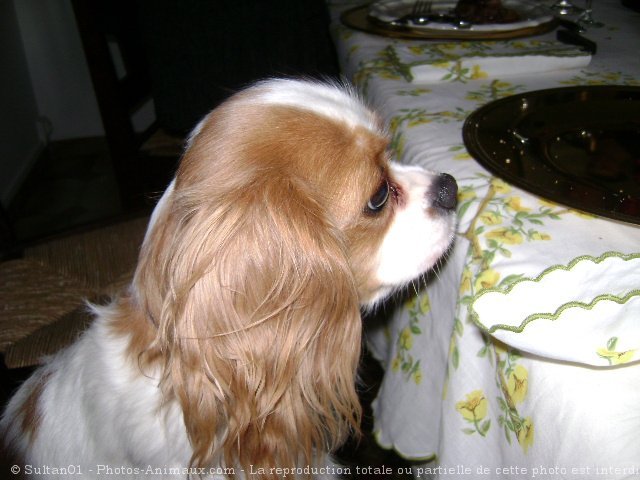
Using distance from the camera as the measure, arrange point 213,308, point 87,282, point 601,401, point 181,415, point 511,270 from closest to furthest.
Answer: point 601,401 < point 511,270 < point 213,308 < point 181,415 < point 87,282

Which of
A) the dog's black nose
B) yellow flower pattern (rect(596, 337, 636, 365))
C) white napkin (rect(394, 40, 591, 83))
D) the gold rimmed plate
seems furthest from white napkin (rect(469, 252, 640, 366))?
the gold rimmed plate

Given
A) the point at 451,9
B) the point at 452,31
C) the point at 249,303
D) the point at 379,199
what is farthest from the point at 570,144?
the point at 451,9

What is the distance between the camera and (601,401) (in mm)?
426

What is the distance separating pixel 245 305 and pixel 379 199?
307 millimetres

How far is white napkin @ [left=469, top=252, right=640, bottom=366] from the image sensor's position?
0.43m

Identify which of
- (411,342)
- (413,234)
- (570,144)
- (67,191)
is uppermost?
(570,144)

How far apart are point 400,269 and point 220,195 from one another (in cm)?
34

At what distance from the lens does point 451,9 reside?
1621mm

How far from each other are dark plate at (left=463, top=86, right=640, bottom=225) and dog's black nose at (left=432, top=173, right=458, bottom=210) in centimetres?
5

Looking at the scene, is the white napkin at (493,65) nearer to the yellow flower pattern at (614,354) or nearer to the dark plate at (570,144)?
the dark plate at (570,144)

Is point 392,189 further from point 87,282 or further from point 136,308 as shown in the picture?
point 87,282

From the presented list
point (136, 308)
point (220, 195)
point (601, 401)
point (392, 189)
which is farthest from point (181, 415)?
point (601, 401)

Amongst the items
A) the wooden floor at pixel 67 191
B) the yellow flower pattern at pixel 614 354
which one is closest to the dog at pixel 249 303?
the yellow flower pattern at pixel 614 354

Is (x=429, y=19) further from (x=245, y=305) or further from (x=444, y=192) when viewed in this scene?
(x=245, y=305)
